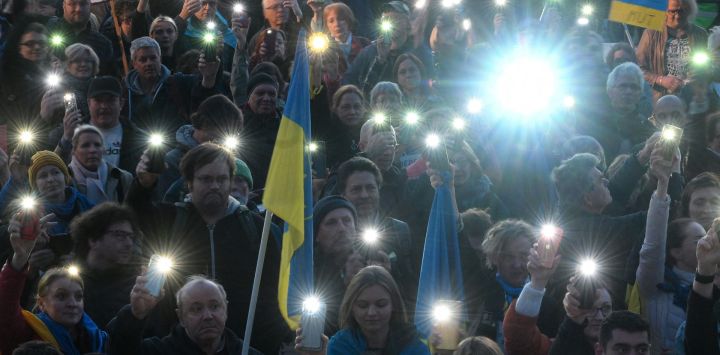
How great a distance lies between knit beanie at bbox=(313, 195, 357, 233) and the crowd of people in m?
0.02

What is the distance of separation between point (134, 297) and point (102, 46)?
551 centimetres

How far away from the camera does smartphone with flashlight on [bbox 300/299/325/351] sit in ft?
21.7

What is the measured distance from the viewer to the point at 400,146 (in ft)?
35.6

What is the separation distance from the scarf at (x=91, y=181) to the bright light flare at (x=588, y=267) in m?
3.22

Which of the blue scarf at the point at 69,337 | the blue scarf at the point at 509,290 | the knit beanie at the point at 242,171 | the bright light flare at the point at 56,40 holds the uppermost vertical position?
the bright light flare at the point at 56,40

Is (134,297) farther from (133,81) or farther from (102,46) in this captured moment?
(102,46)

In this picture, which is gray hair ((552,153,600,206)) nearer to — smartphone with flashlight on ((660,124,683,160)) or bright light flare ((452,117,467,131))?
smartphone with flashlight on ((660,124,683,160))

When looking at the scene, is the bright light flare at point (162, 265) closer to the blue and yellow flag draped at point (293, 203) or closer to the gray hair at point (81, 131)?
the blue and yellow flag draped at point (293, 203)

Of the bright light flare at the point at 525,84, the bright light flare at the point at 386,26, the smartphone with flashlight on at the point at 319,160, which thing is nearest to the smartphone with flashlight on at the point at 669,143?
the smartphone with flashlight on at the point at 319,160

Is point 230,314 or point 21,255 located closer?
point 21,255

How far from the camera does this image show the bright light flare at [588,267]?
7467 mm

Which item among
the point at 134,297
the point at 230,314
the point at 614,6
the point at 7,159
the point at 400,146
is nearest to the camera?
the point at 134,297

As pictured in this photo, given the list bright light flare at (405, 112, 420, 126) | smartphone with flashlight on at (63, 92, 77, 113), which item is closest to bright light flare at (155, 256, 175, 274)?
smartphone with flashlight on at (63, 92, 77, 113)

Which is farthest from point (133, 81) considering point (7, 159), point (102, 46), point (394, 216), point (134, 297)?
point (134, 297)
